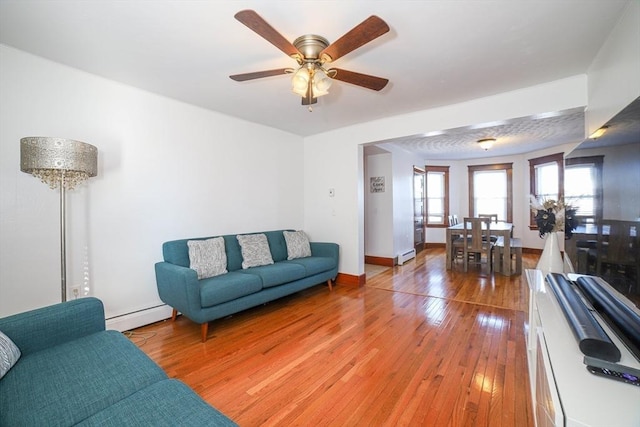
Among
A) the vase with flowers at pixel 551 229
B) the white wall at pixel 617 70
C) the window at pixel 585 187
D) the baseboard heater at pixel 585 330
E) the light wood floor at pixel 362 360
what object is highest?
the white wall at pixel 617 70

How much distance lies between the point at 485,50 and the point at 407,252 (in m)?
4.53

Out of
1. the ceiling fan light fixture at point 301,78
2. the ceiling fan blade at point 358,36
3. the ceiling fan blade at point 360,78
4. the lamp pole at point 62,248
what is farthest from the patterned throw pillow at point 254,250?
the ceiling fan blade at point 358,36

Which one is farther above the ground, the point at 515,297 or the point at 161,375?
the point at 161,375

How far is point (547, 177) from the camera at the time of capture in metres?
6.17

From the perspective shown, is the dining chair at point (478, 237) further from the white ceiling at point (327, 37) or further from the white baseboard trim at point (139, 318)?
the white baseboard trim at point (139, 318)

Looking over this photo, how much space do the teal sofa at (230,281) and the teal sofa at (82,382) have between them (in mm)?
812

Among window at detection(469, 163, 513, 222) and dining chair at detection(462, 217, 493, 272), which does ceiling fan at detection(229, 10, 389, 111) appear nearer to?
dining chair at detection(462, 217, 493, 272)

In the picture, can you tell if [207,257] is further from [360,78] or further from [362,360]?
[360,78]

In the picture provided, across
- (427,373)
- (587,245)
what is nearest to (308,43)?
(587,245)

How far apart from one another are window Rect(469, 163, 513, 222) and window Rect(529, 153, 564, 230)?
49cm

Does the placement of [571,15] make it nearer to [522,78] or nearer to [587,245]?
[522,78]

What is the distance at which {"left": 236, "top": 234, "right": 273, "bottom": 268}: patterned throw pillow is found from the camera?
133 inches

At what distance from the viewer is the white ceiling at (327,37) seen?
1.71 metres

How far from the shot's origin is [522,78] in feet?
8.71
